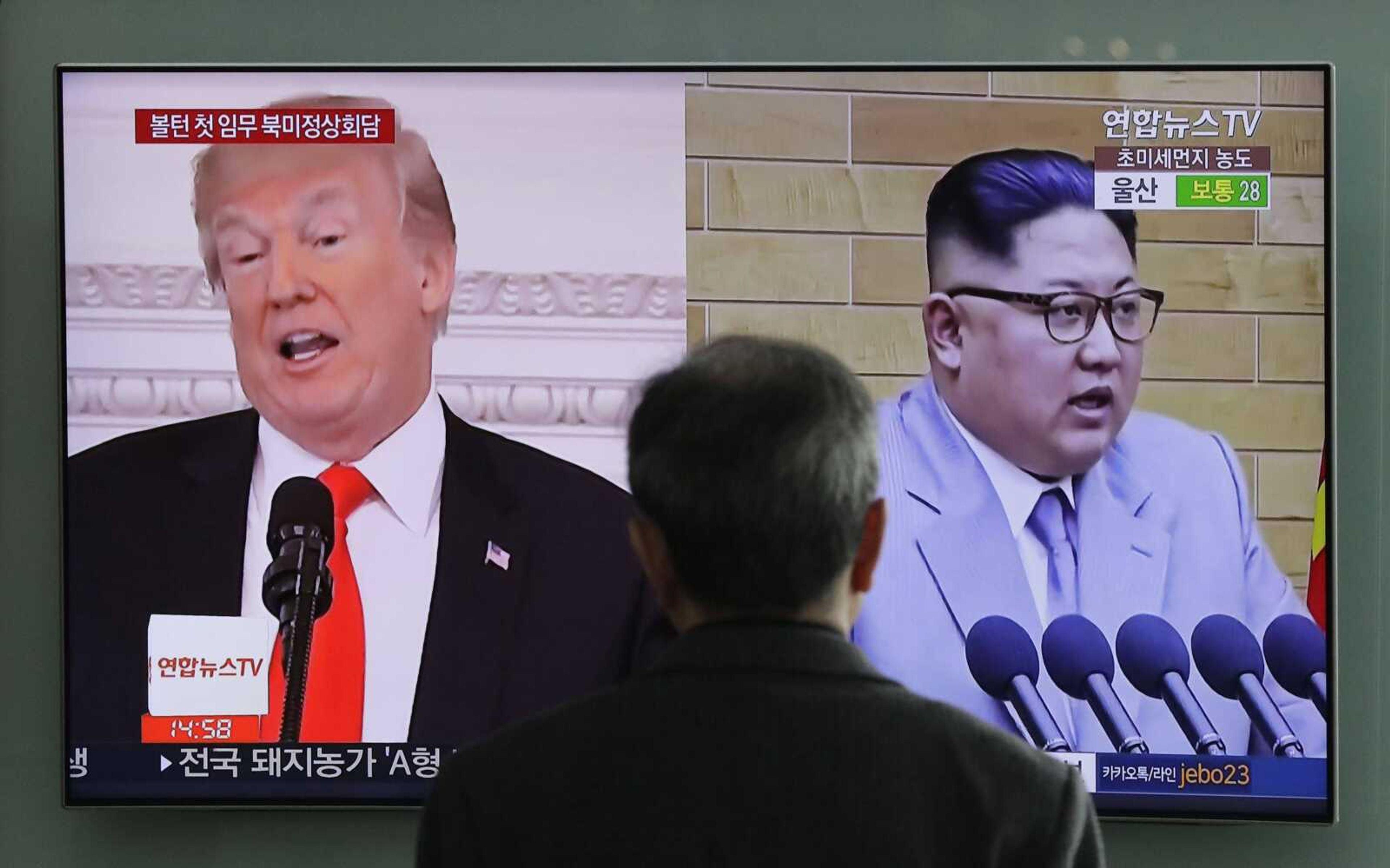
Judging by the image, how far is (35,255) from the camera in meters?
3.09

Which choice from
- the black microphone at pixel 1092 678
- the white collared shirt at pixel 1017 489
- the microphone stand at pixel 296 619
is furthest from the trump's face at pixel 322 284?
the black microphone at pixel 1092 678

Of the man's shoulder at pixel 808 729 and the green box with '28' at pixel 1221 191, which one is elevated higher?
the green box with '28' at pixel 1221 191

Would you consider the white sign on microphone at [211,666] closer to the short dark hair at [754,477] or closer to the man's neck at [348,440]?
the man's neck at [348,440]

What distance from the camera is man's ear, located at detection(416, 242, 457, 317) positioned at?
9.57ft

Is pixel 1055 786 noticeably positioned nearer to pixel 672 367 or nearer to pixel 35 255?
pixel 672 367

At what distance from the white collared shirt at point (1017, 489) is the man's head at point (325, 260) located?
3.29 feet

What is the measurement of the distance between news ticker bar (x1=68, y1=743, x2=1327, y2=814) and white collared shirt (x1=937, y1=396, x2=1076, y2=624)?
391 mm

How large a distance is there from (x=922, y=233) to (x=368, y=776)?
1.44 metres

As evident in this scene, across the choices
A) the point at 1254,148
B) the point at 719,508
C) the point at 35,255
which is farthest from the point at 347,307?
the point at 719,508

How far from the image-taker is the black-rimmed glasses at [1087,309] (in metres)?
2.88

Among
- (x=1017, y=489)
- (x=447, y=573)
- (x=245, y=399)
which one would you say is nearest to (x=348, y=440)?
(x=245, y=399)

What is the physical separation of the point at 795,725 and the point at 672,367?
277 mm

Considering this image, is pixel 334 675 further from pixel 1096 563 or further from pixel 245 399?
pixel 1096 563

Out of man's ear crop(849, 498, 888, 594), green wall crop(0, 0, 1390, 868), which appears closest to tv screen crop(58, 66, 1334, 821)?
green wall crop(0, 0, 1390, 868)
